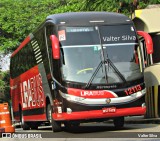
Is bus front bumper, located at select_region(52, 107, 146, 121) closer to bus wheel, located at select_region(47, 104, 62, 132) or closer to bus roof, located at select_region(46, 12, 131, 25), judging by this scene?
bus wheel, located at select_region(47, 104, 62, 132)

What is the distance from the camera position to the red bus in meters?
13.5

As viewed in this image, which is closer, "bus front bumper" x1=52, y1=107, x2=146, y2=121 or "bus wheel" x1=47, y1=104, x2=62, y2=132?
"bus front bumper" x1=52, y1=107, x2=146, y2=121

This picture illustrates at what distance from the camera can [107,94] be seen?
13570 millimetres

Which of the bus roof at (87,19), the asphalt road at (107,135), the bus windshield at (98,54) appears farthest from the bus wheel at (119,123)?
the bus roof at (87,19)

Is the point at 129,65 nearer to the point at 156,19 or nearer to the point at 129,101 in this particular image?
the point at 129,101

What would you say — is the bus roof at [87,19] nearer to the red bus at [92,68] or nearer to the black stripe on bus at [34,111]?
the red bus at [92,68]

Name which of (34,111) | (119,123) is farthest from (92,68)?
(34,111)

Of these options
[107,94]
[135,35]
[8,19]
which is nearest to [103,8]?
[135,35]

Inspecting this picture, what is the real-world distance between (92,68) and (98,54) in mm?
495

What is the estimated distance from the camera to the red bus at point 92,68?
1354cm

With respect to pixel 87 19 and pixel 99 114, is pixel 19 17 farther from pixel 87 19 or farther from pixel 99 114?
pixel 99 114

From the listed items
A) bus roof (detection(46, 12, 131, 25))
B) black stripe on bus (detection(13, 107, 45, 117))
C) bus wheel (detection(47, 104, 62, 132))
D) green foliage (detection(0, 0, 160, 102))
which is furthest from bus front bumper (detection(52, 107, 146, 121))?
green foliage (detection(0, 0, 160, 102))

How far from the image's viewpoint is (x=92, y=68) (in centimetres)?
1377

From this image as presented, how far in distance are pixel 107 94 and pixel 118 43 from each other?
1.66 metres
